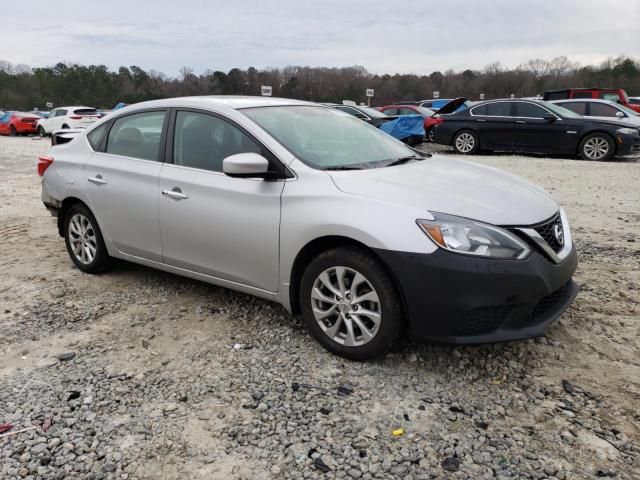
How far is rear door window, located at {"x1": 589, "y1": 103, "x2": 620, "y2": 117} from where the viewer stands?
44.5 feet

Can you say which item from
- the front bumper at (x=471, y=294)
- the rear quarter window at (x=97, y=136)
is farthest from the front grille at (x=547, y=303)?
the rear quarter window at (x=97, y=136)

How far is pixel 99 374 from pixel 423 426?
1942mm

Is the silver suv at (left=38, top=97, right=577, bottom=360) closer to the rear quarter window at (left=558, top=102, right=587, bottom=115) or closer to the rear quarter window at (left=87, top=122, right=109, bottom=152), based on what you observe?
the rear quarter window at (left=87, top=122, right=109, bottom=152)

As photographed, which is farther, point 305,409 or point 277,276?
point 277,276

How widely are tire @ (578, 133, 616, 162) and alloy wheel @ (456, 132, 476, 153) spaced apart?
2623 millimetres

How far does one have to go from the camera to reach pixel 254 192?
11.5 feet

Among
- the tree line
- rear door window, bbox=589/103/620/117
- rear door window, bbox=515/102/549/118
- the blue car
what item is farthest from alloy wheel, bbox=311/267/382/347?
the tree line

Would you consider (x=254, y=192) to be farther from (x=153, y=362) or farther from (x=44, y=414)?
(x=44, y=414)

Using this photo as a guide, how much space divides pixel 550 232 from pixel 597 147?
35.7 ft

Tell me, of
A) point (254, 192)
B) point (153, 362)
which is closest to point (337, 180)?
point (254, 192)

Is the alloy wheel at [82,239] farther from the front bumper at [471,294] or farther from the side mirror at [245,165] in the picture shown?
the front bumper at [471,294]

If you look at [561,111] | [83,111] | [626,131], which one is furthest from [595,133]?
[83,111]

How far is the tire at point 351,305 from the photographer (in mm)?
3029

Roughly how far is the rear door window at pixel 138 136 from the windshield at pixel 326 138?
2.83 feet
